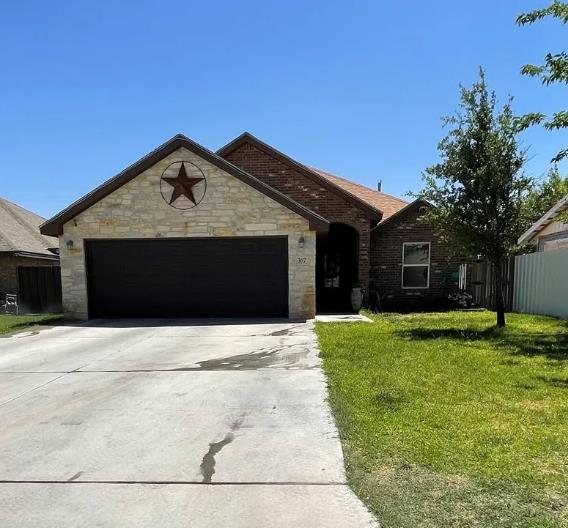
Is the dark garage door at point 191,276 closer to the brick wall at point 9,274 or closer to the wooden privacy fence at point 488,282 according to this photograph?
the wooden privacy fence at point 488,282

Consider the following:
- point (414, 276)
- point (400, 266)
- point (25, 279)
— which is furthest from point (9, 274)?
point (414, 276)

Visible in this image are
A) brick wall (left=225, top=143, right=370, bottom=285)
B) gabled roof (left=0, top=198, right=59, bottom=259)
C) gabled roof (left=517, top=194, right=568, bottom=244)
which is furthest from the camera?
gabled roof (left=0, top=198, right=59, bottom=259)

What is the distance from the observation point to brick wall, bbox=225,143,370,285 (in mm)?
16031

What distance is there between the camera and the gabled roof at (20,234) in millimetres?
19906

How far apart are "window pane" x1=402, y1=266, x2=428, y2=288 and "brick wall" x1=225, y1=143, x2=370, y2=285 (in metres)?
1.90

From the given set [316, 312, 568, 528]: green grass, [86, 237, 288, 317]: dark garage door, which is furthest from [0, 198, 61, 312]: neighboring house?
[316, 312, 568, 528]: green grass

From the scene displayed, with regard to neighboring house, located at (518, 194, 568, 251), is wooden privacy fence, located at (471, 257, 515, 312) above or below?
below

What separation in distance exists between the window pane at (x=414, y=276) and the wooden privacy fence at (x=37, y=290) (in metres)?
14.8

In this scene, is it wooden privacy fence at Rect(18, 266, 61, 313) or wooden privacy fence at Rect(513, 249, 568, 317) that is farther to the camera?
wooden privacy fence at Rect(18, 266, 61, 313)

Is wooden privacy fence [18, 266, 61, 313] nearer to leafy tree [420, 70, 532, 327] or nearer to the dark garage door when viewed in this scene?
the dark garage door

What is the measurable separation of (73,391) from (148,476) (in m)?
3.04

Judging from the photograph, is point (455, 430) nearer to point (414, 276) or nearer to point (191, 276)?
point (191, 276)

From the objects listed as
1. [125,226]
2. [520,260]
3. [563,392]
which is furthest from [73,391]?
[520,260]

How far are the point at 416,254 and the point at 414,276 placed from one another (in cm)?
84
